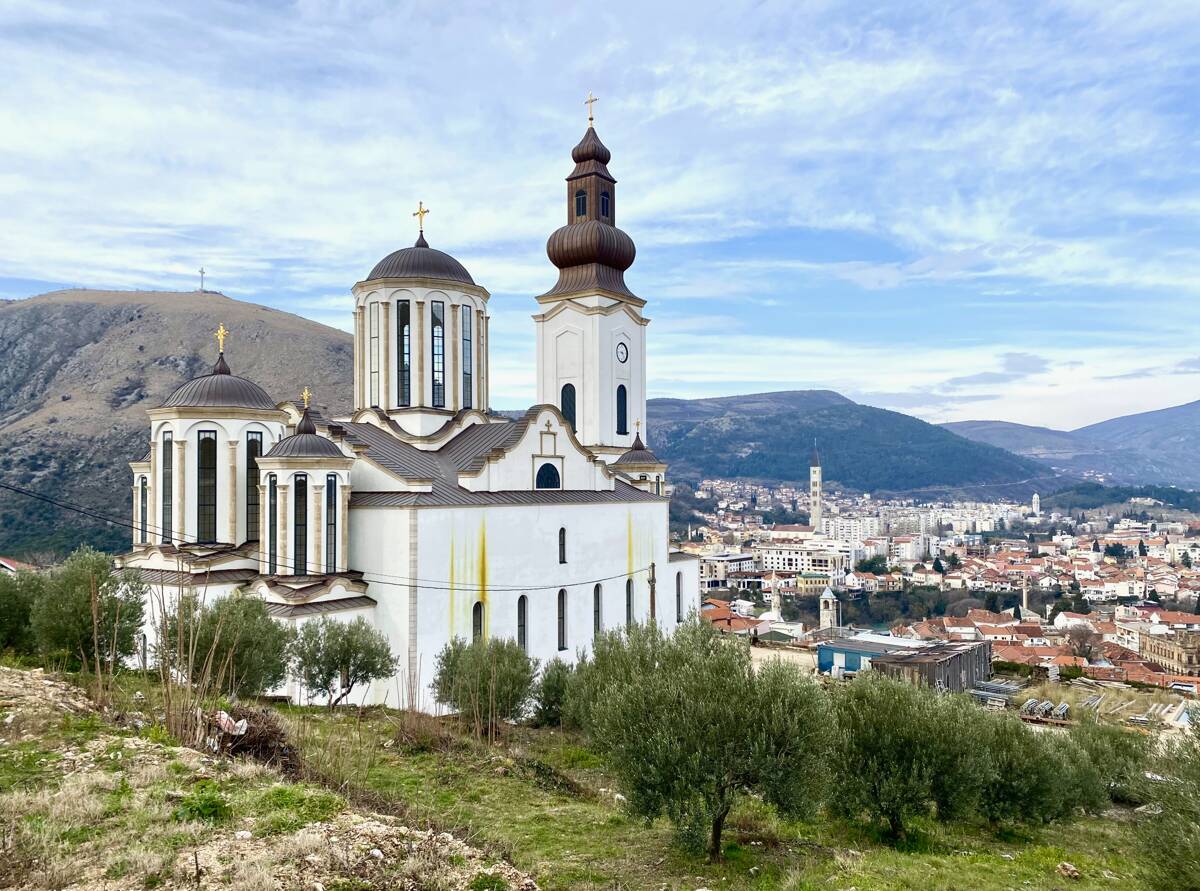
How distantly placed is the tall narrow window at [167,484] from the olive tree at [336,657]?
6063mm

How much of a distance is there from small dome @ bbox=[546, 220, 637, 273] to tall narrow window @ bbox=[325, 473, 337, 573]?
15.5m

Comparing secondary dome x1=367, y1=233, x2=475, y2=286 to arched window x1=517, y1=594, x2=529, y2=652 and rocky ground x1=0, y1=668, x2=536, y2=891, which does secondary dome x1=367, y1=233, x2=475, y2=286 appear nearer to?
arched window x1=517, y1=594, x2=529, y2=652

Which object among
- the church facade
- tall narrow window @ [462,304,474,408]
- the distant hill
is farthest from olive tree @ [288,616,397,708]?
the distant hill

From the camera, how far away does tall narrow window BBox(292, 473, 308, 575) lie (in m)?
18.9

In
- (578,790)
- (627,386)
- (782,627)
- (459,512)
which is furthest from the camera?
(782,627)

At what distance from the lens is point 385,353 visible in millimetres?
24109

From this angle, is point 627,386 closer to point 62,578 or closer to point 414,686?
point 414,686

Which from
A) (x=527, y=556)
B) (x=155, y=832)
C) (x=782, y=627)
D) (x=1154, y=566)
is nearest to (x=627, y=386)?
(x=527, y=556)

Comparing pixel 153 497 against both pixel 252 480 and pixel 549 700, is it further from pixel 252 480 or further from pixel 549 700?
pixel 549 700

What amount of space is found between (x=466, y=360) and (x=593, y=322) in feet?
24.1

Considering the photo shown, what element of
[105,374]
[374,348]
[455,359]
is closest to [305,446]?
[374,348]

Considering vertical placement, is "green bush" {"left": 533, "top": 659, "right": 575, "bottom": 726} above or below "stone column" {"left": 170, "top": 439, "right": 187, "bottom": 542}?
below

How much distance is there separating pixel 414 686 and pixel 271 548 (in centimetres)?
460

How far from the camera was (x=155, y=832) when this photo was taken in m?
6.56
